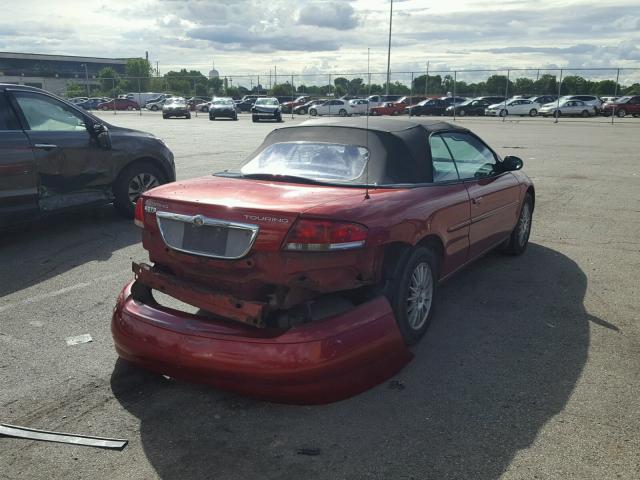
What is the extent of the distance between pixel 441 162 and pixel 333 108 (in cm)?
4000

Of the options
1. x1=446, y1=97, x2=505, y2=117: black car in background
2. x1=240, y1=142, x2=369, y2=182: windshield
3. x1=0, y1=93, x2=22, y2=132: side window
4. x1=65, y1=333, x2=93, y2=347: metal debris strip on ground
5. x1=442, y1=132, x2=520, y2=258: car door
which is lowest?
x1=65, y1=333, x2=93, y2=347: metal debris strip on ground

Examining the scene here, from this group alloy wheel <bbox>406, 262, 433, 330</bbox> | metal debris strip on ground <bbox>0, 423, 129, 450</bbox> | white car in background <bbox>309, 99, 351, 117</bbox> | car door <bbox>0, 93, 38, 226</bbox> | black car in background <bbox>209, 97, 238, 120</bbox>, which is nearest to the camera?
metal debris strip on ground <bbox>0, 423, 129, 450</bbox>

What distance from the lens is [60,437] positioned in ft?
9.79

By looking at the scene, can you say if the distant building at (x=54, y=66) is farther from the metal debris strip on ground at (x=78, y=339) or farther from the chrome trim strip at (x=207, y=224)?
the chrome trim strip at (x=207, y=224)

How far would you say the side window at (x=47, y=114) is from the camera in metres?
6.62

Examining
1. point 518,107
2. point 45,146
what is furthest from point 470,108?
point 45,146

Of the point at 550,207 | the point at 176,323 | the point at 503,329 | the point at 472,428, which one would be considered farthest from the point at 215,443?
the point at 550,207

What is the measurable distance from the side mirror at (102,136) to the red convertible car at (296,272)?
11.3ft

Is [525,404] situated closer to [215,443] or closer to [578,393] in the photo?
[578,393]

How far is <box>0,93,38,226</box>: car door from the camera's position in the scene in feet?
20.4

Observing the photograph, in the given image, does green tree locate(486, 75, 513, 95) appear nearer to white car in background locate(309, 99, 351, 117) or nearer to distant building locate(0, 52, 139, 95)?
white car in background locate(309, 99, 351, 117)

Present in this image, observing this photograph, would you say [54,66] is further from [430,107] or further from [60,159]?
[60,159]

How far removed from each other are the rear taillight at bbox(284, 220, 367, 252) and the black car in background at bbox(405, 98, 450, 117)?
42077mm

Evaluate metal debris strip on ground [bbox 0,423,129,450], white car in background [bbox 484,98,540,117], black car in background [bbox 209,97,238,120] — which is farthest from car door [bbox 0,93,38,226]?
white car in background [bbox 484,98,540,117]
